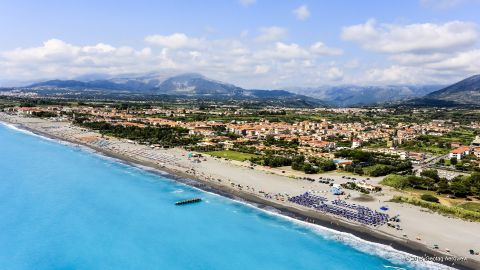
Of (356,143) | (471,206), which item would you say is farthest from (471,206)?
(356,143)

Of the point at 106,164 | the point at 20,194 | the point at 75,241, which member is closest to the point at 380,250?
the point at 75,241

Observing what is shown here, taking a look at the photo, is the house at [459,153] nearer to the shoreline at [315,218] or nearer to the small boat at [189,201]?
the shoreline at [315,218]

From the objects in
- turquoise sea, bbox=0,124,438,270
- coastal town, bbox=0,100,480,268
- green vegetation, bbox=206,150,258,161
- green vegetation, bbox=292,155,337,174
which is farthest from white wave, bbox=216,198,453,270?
green vegetation, bbox=206,150,258,161

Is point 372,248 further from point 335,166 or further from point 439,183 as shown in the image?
point 335,166

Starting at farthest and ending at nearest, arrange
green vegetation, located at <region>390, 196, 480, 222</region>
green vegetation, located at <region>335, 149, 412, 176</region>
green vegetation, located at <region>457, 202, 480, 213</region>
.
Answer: green vegetation, located at <region>335, 149, 412, 176</region>, green vegetation, located at <region>457, 202, 480, 213</region>, green vegetation, located at <region>390, 196, 480, 222</region>

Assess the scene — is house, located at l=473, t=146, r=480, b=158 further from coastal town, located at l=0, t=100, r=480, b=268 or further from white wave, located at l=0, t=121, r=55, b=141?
white wave, located at l=0, t=121, r=55, b=141

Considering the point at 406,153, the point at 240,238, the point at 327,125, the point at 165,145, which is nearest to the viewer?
the point at 240,238

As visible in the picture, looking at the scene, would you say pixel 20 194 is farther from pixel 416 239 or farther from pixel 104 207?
pixel 416 239
